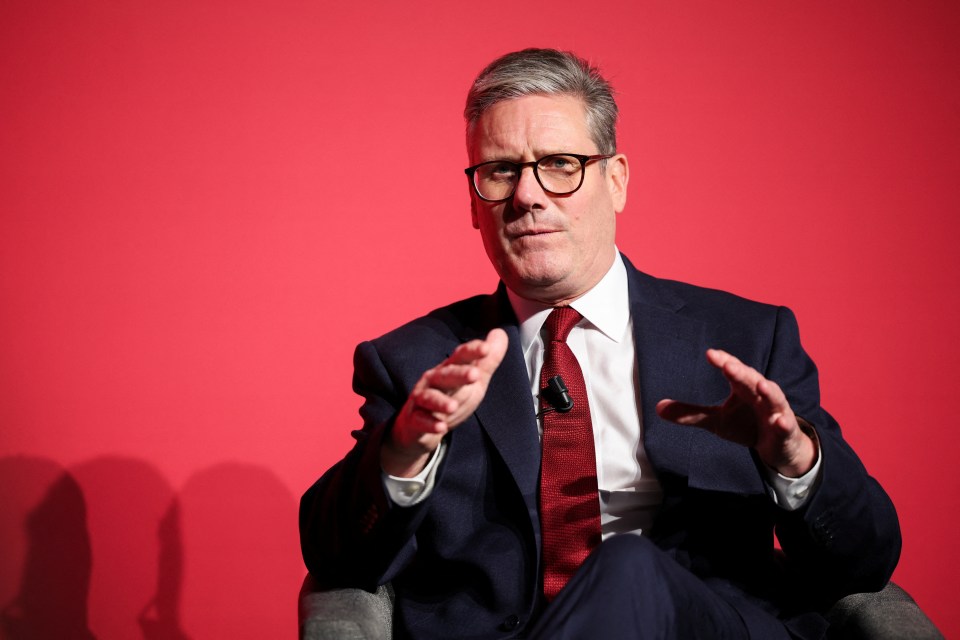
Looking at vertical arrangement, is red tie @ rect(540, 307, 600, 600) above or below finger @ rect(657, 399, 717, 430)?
below

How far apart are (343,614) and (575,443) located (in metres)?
0.52

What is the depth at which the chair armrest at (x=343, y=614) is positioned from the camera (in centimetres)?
149

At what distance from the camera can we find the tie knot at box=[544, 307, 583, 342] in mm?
1851

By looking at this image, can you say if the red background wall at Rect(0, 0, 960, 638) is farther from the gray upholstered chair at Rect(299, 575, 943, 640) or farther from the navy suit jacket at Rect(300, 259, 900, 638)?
the gray upholstered chair at Rect(299, 575, 943, 640)

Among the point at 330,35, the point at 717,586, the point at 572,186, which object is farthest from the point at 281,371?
the point at 717,586

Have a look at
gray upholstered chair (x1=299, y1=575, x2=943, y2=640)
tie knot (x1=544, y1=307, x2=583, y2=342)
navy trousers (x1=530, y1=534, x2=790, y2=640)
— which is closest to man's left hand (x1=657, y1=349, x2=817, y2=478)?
navy trousers (x1=530, y1=534, x2=790, y2=640)

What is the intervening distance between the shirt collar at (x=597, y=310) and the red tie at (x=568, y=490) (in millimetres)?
134

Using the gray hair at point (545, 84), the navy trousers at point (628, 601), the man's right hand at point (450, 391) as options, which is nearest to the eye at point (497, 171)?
the gray hair at point (545, 84)

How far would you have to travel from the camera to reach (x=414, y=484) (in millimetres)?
1578

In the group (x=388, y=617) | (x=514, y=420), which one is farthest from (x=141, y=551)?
(x=514, y=420)

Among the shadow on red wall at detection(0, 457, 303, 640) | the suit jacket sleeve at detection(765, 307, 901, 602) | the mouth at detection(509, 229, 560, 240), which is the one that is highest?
the mouth at detection(509, 229, 560, 240)

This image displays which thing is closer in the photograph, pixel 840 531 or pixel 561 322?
pixel 840 531

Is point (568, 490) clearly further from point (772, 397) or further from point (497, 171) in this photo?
point (497, 171)

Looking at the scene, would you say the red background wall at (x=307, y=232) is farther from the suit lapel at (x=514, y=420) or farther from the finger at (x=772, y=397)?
the finger at (x=772, y=397)
